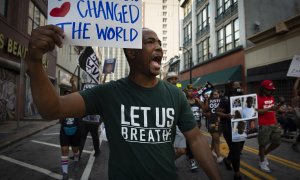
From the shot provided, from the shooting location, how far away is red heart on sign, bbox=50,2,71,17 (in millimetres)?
2137

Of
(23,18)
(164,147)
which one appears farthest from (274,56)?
(164,147)

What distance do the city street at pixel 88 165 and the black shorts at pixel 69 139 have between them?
2.18 ft

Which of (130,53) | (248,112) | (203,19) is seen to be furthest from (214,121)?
(203,19)

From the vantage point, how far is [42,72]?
1.63 m

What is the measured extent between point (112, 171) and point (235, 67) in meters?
21.9

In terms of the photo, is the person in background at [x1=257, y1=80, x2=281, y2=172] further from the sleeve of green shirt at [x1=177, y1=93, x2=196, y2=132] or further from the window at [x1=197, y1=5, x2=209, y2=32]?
the window at [x1=197, y1=5, x2=209, y2=32]

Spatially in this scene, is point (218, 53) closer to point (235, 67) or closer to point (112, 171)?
point (235, 67)

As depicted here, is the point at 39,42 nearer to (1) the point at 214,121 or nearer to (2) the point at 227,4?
(1) the point at 214,121

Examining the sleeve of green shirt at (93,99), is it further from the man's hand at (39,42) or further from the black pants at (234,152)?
the black pants at (234,152)

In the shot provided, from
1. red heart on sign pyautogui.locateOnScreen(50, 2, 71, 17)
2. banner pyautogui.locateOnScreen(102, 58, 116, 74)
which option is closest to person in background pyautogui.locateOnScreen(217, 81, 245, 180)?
red heart on sign pyautogui.locateOnScreen(50, 2, 71, 17)

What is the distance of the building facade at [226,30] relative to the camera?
2191cm

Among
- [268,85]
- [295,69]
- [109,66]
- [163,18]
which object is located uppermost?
[163,18]

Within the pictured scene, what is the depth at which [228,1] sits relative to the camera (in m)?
25.3

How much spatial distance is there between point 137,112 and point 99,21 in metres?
0.86
